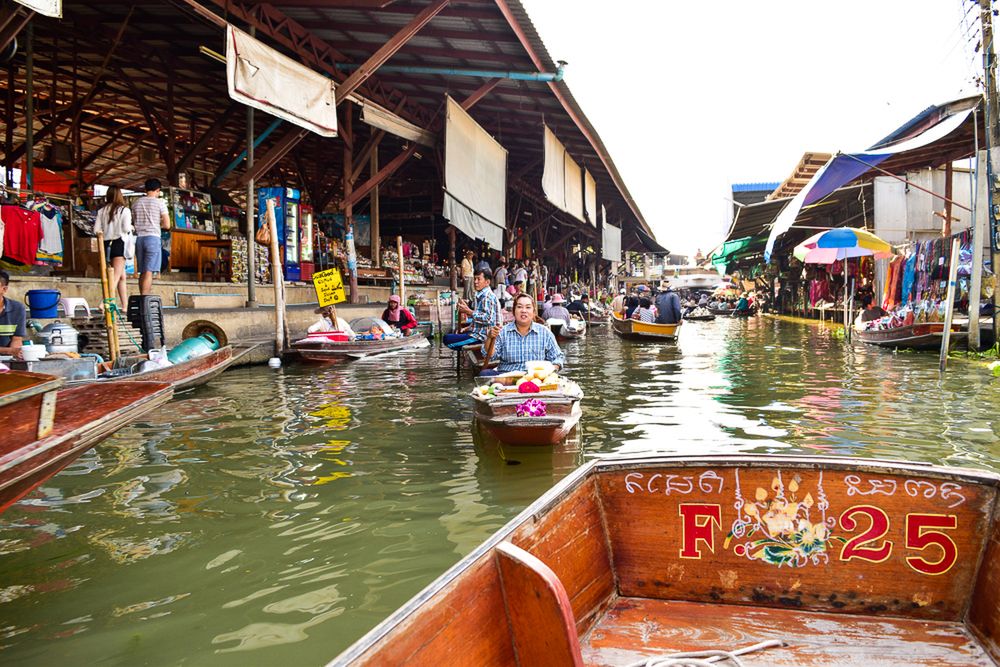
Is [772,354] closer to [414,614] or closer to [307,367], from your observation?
[307,367]

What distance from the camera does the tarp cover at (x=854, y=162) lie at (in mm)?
10727

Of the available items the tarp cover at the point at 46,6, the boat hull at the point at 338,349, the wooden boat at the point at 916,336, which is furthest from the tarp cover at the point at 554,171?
the tarp cover at the point at 46,6

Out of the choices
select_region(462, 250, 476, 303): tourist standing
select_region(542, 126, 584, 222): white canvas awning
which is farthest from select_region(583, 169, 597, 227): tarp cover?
select_region(462, 250, 476, 303): tourist standing

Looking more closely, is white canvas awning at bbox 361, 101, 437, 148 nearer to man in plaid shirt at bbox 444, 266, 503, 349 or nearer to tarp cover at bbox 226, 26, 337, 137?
tarp cover at bbox 226, 26, 337, 137

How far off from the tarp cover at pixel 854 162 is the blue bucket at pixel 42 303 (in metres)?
11.5

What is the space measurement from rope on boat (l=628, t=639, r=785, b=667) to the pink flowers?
2.96 m

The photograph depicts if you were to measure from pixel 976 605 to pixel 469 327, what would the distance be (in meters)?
8.77

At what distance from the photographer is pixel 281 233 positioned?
1460cm

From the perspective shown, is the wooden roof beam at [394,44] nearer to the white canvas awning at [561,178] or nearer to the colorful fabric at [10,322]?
the white canvas awning at [561,178]

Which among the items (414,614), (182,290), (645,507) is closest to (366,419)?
(645,507)

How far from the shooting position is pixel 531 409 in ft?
16.8

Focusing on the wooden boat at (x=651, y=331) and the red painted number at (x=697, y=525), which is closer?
the red painted number at (x=697, y=525)

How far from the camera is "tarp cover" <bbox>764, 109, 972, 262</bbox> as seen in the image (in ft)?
35.2

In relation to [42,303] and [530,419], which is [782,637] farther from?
[42,303]
